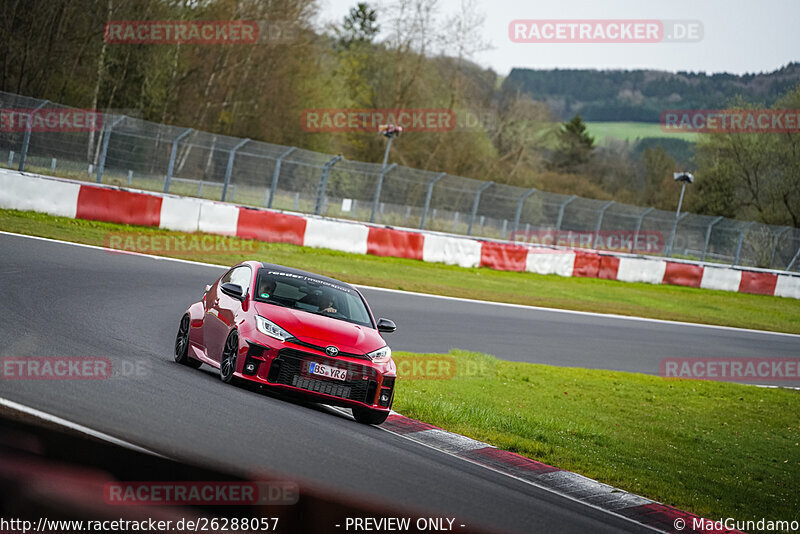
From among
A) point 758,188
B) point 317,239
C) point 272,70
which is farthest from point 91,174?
point 758,188

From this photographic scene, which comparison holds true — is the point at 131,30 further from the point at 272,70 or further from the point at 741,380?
the point at 741,380

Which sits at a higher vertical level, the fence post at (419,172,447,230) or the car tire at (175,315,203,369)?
the fence post at (419,172,447,230)

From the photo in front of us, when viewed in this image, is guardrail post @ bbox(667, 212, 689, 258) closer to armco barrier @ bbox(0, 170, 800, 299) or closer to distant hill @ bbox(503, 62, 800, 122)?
armco barrier @ bbox(0, 170, 800, 299)

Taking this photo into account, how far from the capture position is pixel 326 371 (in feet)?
27.8

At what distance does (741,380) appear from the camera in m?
17.2

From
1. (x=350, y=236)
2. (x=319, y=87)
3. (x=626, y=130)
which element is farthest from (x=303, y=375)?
(x=626, y=130)

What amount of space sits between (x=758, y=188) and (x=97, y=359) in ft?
182

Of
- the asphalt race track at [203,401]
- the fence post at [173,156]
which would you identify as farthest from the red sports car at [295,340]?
the fence post at [173,156]

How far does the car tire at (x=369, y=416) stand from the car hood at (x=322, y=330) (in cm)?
57

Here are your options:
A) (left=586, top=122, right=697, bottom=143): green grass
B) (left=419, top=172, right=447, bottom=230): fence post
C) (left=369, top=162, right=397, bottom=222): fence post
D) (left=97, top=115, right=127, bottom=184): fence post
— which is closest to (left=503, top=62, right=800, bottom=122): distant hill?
(left=586, top=122, right=697, bottom=143): green grass

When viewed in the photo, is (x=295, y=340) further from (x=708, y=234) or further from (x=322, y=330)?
(x=708, y=234)

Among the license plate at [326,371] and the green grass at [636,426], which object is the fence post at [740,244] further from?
the license plate at [326,371]

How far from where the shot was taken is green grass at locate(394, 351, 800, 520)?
856cm

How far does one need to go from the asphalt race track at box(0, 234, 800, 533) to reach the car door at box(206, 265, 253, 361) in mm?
327
